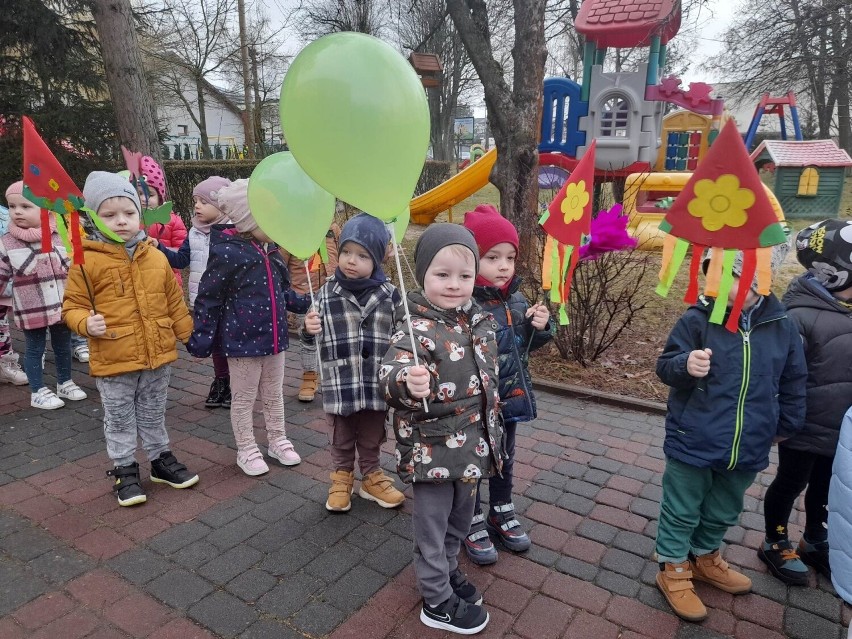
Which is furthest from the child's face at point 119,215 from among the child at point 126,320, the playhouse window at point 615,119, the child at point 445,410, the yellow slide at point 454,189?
the playhouse window at point 615,119

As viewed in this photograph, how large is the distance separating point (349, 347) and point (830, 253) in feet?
6.95

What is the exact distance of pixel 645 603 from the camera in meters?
2.41

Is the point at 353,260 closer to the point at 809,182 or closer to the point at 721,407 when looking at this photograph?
the point at 721,407

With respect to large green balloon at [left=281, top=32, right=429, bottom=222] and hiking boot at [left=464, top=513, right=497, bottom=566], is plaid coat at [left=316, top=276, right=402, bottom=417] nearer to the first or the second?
hiking boot at [left=464, top=513, right=497, bottom=566]

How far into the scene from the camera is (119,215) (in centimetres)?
291

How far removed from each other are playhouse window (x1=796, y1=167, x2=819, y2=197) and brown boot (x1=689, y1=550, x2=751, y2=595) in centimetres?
1481

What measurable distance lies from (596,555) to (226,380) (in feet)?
9.91

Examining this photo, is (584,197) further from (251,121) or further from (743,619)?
(251,121)

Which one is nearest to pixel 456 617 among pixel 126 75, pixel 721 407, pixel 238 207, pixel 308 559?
pixel 308 559

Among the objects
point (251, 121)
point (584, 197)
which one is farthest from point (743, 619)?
point (251, 121)

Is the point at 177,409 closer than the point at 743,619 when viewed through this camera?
No

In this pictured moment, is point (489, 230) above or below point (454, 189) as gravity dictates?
below

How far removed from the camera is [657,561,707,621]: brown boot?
2297 millimetres

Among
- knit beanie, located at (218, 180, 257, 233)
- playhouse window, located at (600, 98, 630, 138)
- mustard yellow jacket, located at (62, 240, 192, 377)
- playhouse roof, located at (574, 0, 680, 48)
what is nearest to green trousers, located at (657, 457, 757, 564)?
knit beanie, located at (218, 180, 257, 233)
